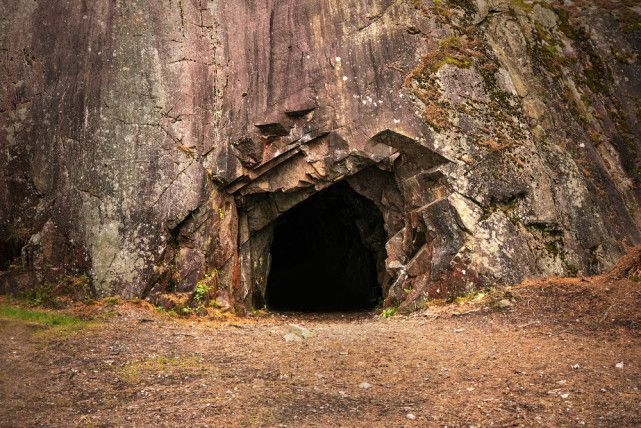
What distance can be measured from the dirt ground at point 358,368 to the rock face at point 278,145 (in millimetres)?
1648

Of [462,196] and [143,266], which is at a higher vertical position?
[462,196]

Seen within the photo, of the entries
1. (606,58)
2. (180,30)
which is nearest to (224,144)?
(180,30)

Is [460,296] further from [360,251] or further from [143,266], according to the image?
[360,251]

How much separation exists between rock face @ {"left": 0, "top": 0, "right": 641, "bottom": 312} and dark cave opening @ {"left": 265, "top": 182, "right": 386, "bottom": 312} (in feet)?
11.1

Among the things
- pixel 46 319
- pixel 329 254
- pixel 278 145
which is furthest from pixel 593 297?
pixel 329 254

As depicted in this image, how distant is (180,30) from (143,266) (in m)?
5.76

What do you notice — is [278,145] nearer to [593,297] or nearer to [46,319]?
[46,319]

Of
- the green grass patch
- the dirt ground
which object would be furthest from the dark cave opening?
the green grass patch

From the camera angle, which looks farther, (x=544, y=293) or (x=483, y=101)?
(x=483, y=101)

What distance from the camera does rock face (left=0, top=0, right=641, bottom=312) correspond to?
45.6 ft

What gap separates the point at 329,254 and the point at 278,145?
942 centimetres

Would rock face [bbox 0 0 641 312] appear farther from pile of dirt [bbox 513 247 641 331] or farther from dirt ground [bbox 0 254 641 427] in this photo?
dirt ground [bbox 0 254 641 427]

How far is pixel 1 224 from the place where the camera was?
551 inches

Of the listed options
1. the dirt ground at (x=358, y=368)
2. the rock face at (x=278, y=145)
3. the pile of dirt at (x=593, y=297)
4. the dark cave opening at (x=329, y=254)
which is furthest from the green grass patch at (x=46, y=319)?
the pile of dirt at (x=593, y=297)
